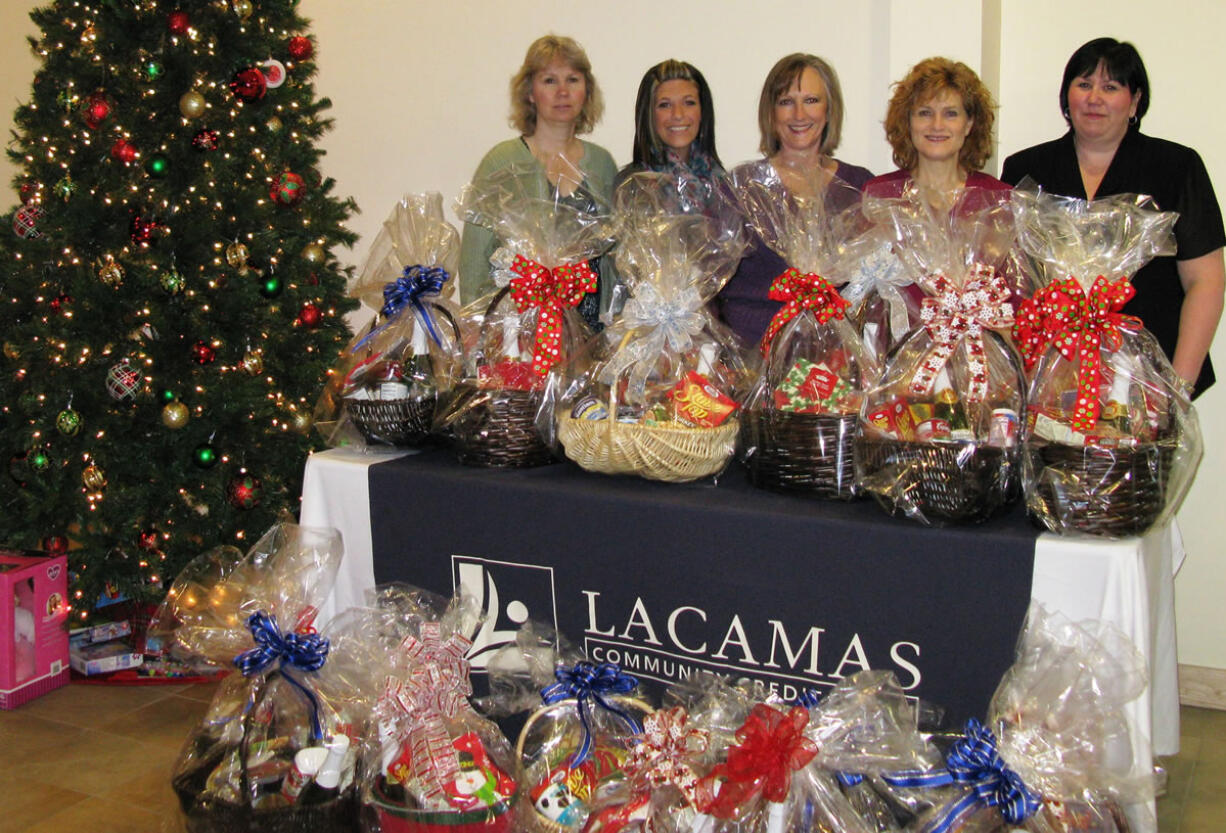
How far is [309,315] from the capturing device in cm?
323

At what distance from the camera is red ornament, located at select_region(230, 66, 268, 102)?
10.1 feet

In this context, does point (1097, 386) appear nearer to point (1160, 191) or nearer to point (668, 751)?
point (668, 751)

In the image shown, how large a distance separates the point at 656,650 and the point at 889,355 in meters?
0.61

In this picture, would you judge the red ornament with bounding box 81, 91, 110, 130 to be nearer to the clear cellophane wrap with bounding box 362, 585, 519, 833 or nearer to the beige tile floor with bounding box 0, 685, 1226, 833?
the beige tile floor with bounding box 0, 685, 1226, 833

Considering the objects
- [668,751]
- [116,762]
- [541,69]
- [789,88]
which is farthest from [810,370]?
[116,762]

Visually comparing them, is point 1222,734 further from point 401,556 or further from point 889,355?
point 401,556

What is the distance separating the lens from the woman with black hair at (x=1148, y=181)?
7.55 ft

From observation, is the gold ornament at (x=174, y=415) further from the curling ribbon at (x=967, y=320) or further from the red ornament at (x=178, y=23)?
the curling ribbon at (x=967, y=320)

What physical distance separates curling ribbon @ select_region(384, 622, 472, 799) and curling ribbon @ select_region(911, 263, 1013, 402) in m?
0.84

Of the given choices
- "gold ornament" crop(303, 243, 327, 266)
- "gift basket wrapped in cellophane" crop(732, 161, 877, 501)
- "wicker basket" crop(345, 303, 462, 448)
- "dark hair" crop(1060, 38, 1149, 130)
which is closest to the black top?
"dark hair" crop(1060, 38, 1149, 130)

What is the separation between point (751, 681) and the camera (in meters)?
1.54

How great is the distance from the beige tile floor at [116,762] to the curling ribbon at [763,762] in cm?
145

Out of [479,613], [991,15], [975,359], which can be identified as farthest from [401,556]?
[991,15]

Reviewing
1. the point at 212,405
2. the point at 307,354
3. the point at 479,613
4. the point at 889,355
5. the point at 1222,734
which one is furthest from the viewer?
the point at 307,354
